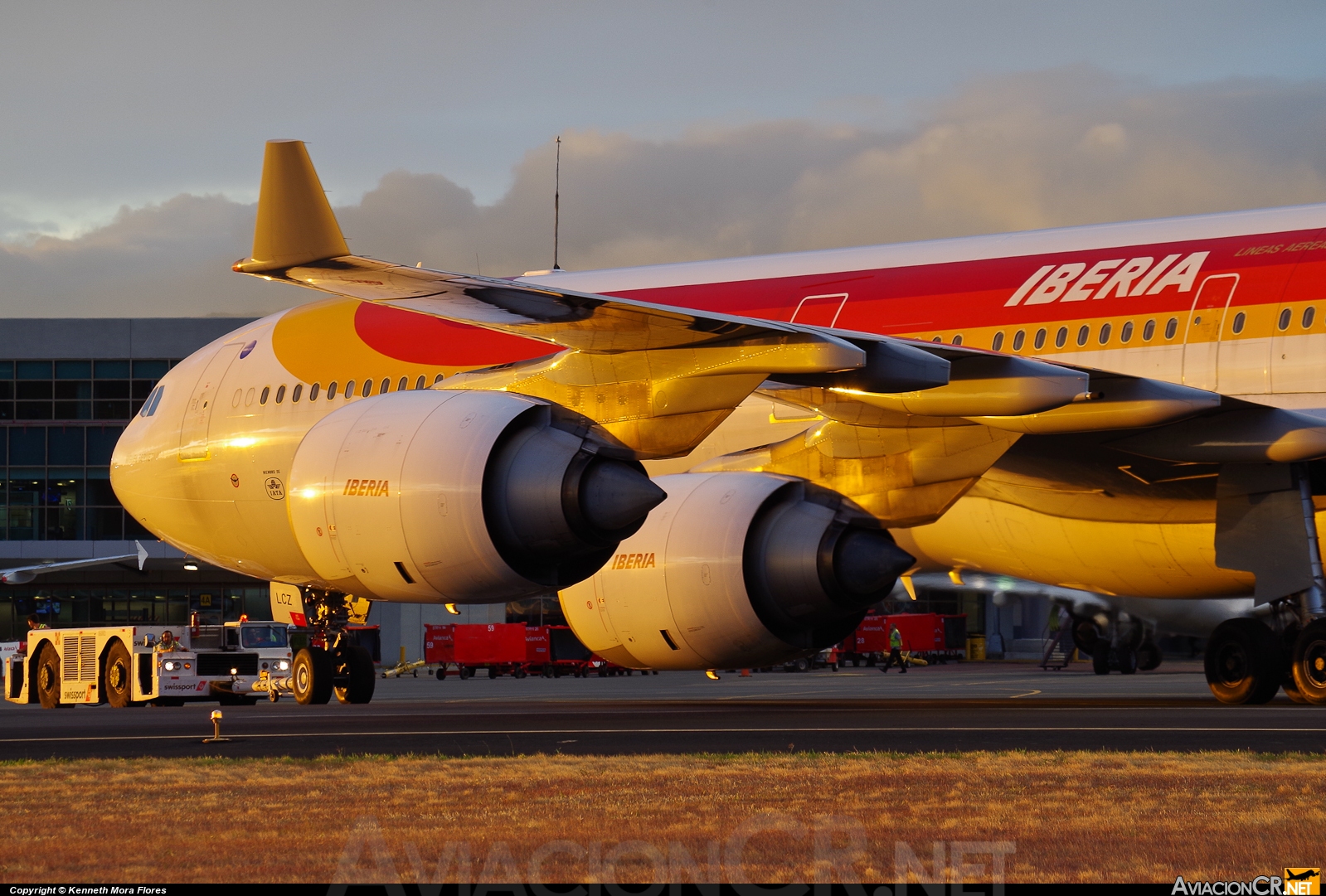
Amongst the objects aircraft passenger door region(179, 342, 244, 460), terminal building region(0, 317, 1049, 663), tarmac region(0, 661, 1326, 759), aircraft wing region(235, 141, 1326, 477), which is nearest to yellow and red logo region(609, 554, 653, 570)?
tarmac region(0, 661, 1326, 759)

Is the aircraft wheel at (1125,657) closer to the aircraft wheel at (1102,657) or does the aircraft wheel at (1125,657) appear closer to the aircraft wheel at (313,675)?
the aircraft wheel at (1102,657)

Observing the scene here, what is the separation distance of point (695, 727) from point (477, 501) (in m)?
2.48

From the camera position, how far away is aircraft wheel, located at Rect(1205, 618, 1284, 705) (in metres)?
13.2

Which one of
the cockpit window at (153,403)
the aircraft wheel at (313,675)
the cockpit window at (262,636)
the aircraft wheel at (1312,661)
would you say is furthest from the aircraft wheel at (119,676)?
the aircraft wheel at (1312,661)

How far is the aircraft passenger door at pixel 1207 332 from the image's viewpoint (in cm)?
1321

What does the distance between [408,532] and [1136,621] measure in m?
25.1

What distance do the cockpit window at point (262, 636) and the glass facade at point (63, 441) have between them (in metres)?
33.5

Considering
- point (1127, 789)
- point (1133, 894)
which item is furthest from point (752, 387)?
point (1133, 894)

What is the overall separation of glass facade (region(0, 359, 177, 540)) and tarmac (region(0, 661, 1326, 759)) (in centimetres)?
3810

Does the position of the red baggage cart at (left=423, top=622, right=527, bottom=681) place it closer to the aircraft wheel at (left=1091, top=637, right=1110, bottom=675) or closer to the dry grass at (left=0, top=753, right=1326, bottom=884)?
the aircraft wheel at (left=1091, top=637, right=1110, bottom=675)

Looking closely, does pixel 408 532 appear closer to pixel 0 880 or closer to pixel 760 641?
pixel 760 641

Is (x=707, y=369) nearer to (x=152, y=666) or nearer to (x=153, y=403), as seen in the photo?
(x=153, y=403)

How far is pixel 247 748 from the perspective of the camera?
34.1 ft

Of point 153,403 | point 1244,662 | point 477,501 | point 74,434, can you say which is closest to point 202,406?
point 153,403
